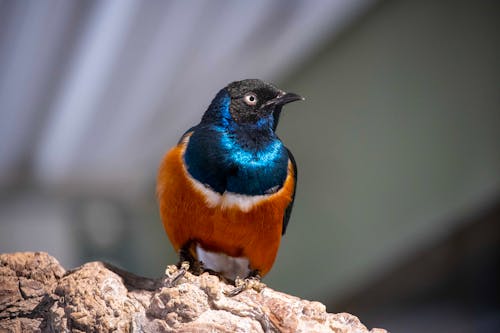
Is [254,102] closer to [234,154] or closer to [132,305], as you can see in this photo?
[234,154]

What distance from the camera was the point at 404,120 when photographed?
429 centimetres

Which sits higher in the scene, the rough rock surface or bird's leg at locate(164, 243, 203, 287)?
bird's leg at locate(164, 243, 203, 287)

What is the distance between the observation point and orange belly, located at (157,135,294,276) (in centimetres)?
222

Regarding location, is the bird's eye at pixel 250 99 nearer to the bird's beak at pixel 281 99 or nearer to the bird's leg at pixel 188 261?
the bird's beak at pixel 281 99

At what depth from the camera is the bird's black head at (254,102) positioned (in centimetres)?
227

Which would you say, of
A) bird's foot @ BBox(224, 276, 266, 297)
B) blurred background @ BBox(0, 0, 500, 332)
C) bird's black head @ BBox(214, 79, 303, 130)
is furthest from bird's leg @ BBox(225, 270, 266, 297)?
blurred background @ BBox(0, 0, 500, 332)

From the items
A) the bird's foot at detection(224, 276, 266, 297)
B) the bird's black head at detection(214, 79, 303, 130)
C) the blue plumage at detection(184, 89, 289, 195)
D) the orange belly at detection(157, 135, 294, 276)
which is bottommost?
the bird's foot at detection(224, 276, 266, 297)

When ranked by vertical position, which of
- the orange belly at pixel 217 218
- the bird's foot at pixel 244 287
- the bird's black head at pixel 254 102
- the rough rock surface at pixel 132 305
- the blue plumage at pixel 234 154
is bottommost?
the rough rock surface at pixel 132 305

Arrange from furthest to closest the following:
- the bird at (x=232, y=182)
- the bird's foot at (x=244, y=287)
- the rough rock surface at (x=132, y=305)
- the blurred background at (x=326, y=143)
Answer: the blurred background at (x=326, y=143) → the bird at (x=232, y=182) → the bird's foot at (x=244, y=287) → the rough rock surface at (x=132, y=305)

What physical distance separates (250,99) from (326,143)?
2.12 m

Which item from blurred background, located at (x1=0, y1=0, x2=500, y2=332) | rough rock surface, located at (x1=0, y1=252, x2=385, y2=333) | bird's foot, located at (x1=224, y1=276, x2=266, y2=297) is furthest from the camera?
blurred background, located at (x1=0, y1=0, x2=500, y2=332)

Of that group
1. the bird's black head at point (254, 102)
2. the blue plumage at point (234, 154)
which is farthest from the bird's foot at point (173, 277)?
the bird's black head at point (254, 102)

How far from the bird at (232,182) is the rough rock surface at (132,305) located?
0.23 meters

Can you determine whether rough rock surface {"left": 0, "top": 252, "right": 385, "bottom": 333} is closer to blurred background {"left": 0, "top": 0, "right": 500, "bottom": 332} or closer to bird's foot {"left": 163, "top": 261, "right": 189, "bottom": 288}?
bird's foot {"left": 163, "top": 261, "right": 189, "bottom": 288}
